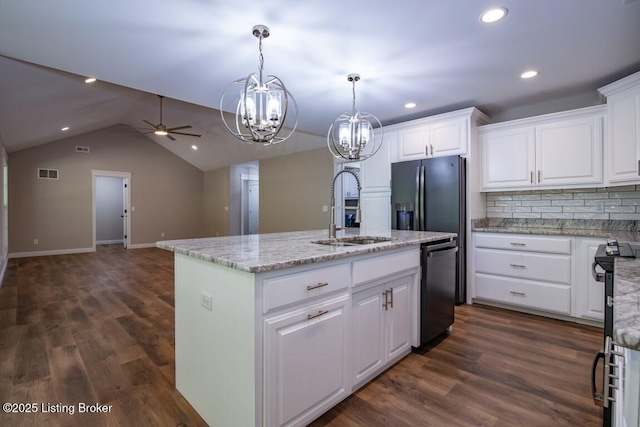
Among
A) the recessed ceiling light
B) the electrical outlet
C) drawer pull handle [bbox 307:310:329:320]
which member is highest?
the recessed ceiling light

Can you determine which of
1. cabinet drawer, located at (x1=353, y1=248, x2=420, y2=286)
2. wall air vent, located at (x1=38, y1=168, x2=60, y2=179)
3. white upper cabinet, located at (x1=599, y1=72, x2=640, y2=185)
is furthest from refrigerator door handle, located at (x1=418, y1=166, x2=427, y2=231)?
wall air vent, located at (x1=38, y1=168, x2=60, y2=179)

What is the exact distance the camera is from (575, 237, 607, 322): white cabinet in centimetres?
282

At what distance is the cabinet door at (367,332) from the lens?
71.2 inches

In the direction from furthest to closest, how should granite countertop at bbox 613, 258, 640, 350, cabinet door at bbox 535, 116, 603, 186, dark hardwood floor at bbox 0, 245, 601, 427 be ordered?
cabinet door at bbox 535, 116, 603, 186
dark hardwood floor at bbox 0, 245, 601, 427
granite countertop at bbox 613, 258, 640, 350

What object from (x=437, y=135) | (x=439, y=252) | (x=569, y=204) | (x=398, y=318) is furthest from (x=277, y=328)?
(x=569, y=204)

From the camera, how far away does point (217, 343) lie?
1514mm

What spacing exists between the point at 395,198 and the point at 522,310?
6.19 ft

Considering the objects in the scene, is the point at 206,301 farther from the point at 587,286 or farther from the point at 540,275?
the point at 587,286

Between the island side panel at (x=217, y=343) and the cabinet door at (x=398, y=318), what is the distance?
3.51ft

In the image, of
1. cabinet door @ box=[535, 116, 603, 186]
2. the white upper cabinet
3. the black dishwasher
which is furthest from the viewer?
cabinet door @ box=[535, 116, 603, 186]

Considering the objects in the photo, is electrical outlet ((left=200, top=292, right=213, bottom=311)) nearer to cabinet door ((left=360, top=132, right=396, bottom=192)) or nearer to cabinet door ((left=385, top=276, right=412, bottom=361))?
cabinet door ((left=385, top=276, right=412, bottom=361))

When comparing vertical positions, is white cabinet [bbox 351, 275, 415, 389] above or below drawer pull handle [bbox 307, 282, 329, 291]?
below

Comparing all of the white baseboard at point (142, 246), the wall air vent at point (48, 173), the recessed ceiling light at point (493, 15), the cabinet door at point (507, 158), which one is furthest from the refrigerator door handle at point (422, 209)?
the wall air vent at point (48, 173)

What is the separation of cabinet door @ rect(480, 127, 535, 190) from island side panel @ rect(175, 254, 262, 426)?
339cm
